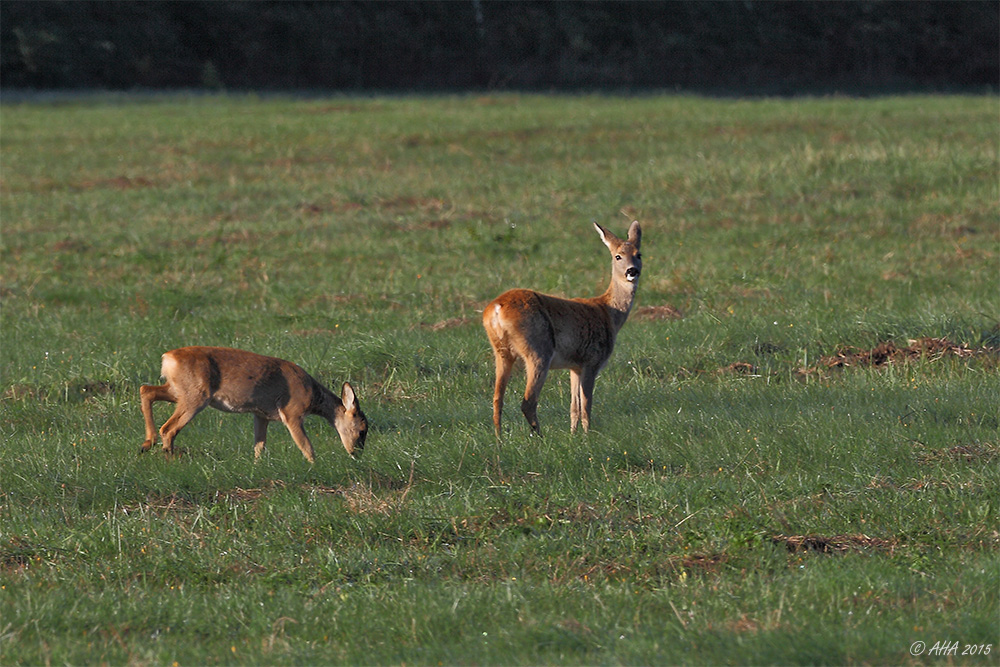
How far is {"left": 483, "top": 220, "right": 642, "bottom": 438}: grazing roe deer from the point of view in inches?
374

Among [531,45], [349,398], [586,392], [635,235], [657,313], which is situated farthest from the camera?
[531,45]

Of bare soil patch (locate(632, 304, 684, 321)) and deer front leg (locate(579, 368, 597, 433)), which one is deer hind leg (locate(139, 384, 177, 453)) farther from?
bare soil patch (locate(632, 304, 684, 321))

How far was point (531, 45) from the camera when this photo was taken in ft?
177

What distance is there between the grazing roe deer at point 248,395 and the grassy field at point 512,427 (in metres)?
0.23

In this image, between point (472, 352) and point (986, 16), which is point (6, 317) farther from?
point (986, 16)

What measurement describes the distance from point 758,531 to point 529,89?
43.9 m

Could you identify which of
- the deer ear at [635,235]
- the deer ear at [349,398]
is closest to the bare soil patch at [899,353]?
the deer ear at [635,235]

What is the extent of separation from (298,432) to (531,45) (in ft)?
154

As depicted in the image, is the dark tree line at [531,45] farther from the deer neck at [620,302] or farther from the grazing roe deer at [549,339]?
the grazing roe deer at [549,339]

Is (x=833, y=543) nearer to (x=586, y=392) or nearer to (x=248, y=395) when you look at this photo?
(x=586, y=392)

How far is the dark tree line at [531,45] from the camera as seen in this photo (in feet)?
164

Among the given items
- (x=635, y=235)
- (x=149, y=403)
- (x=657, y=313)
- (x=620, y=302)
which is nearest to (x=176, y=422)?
(x=149, y=403)

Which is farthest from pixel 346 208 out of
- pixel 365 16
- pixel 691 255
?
pixel 365 16

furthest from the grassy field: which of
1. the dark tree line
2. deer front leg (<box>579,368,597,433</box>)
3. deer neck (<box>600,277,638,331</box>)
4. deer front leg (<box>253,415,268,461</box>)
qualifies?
the dark tree line
